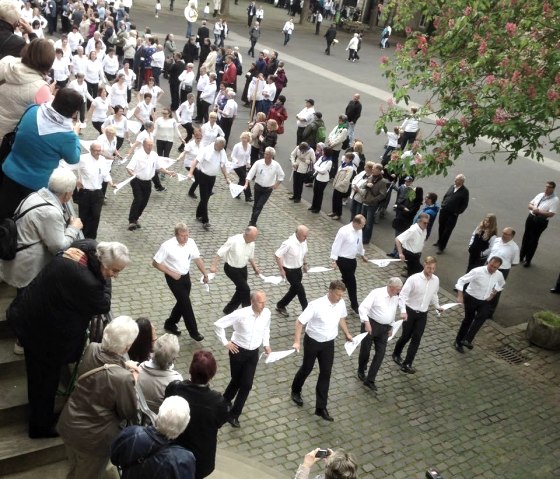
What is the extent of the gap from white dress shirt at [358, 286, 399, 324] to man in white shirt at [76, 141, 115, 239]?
191 inches

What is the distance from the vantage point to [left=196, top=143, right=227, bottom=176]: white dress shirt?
531 inches

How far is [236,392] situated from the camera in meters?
8.26

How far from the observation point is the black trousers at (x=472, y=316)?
10.8m

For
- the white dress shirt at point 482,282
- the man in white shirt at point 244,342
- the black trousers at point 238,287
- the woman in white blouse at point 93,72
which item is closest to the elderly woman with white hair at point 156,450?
the man in white shirt at point 244,342

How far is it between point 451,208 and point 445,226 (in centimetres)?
46

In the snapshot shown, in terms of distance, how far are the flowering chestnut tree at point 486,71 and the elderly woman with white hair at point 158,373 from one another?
250 inches

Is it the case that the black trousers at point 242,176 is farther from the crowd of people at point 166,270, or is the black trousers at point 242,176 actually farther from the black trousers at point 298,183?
the black trousers at point 298,183

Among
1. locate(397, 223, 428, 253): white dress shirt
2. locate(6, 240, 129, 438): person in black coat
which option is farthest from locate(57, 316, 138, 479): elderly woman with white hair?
locate(397, 223, 428, 253): white dress shirt

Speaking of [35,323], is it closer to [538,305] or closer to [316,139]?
[538,305]

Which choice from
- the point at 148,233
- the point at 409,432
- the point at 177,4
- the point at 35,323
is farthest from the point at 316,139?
the point at 177,4

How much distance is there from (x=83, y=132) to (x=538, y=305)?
12.2 m

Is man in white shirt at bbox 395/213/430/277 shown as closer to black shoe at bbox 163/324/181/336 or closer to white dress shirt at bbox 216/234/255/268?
white dress shirt at bbox 216/234/255/268

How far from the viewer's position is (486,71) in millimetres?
10406

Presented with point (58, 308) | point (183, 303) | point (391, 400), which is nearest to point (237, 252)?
point (183, 303)
